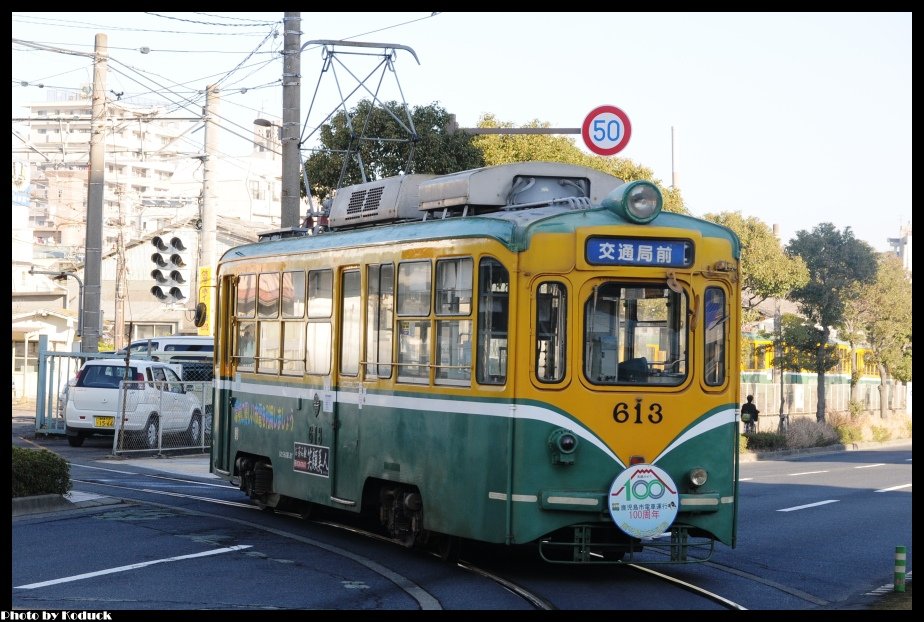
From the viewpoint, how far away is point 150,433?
26438mm

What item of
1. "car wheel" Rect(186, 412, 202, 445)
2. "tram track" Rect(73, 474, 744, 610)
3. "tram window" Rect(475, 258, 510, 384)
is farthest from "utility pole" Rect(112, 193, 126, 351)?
"tram window" Rect(475, 258, 510, 384)

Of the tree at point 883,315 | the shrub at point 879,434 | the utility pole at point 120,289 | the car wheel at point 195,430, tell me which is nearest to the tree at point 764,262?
the tree at point 883,315

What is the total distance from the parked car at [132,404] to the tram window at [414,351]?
572 inches

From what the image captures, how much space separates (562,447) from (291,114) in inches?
463

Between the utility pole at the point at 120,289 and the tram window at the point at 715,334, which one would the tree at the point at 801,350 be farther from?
the tram window at the point at 715,334

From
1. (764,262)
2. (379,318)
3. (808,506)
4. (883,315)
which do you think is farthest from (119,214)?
(379,318)

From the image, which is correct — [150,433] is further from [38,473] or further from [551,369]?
[551,369]

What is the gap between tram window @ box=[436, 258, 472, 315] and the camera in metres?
11.4

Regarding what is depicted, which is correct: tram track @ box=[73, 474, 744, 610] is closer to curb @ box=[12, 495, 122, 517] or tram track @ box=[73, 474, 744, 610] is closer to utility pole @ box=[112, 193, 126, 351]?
curb @ box=[12, 495, 122, 517]

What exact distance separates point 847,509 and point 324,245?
10030 millimetres

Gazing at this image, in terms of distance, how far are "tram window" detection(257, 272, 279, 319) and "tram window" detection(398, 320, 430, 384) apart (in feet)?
10.4

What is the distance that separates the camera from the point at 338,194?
48.3 ft
